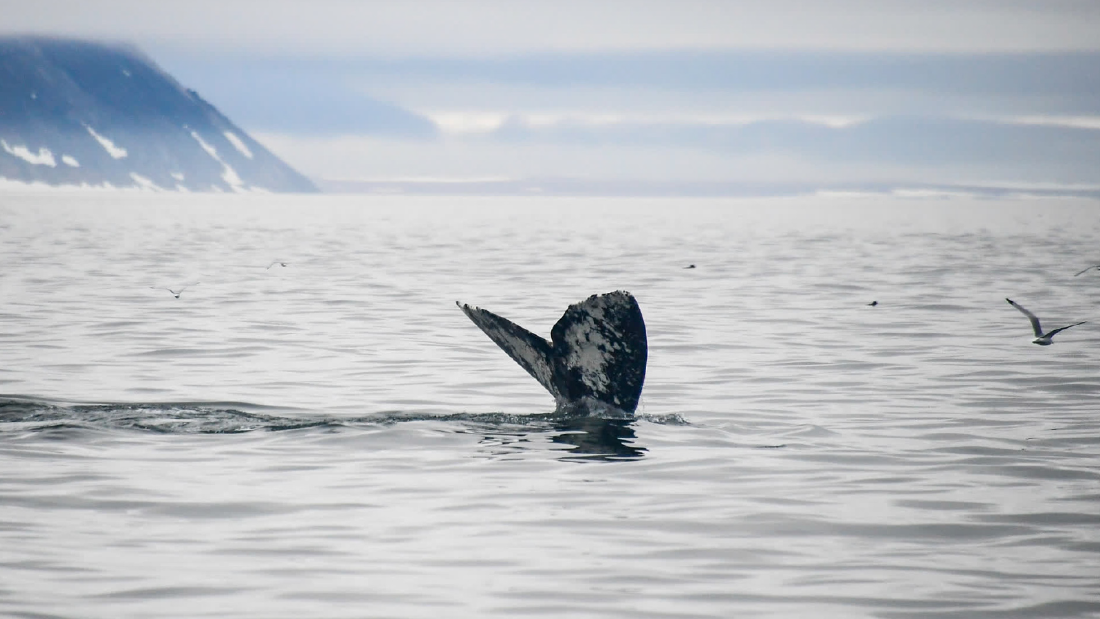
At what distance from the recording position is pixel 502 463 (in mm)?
10797

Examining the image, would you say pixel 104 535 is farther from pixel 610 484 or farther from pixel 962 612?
pixel 962 612

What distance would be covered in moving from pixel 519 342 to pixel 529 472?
54.9 inches

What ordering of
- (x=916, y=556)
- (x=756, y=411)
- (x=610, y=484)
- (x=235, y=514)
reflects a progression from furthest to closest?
(x=756, y=411)
(x=610, y=484)
(x=235, y=514)
(x=916, y=556)

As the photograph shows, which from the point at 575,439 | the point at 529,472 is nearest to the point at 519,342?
the point at 575,439

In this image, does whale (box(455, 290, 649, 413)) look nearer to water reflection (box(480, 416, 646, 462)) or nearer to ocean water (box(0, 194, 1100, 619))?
water reflection (box(480, 416, 646, 462))

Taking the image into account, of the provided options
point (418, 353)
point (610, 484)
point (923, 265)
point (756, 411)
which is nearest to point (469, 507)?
point (610, 484)

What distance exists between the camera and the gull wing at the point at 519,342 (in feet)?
35.8

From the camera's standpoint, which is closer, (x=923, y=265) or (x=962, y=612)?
(x=962, y=612)

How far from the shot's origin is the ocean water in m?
7.41

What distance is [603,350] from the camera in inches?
459

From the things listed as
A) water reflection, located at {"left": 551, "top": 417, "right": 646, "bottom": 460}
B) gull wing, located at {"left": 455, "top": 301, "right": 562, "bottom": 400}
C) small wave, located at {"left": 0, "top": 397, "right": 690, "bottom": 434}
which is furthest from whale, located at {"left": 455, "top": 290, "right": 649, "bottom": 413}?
small wave, located at {"left": 0, "top": 397, "right": 690, "bottom": 434}

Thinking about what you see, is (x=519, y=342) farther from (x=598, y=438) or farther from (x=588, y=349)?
(x=598, y=438)

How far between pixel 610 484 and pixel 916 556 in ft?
8.63

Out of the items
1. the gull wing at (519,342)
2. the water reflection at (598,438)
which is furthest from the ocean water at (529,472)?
the gull wing at (519,342)
